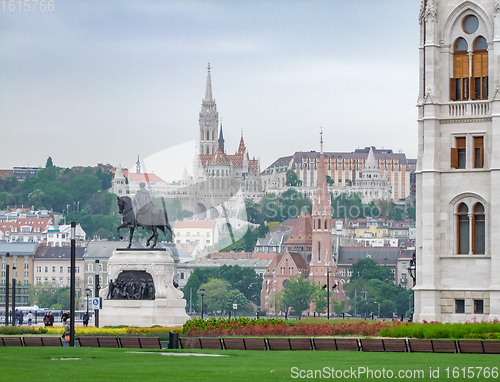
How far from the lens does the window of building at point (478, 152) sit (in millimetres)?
53031

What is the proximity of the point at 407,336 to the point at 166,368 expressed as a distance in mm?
14241

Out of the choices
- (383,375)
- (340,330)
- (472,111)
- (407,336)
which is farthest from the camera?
(472,111)

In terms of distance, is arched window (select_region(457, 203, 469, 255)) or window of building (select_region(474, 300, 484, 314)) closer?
window of building (select_region(474, 300, 484, 314))

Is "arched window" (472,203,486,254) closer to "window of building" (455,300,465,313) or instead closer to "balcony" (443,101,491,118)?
"window of building" (455,300,465,313)

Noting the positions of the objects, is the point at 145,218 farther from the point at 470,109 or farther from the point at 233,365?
the point at 233,365

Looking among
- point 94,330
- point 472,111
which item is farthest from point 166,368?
point 472,111

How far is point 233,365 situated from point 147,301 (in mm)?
23166

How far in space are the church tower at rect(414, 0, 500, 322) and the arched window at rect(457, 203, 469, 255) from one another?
0.14 ft

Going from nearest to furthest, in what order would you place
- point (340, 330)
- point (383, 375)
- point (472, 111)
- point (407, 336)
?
point (383, 375) < point (407, 336) < point (340, 330) < point (472, 111)

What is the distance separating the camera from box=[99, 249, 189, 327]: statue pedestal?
58.4 metres

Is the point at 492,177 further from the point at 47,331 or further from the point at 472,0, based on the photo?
the point at 47,331

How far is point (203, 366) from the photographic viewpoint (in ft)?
116

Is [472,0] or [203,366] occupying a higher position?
[472,0]

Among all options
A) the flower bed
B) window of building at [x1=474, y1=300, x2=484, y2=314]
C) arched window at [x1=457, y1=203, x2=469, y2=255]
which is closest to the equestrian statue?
the flower bed
